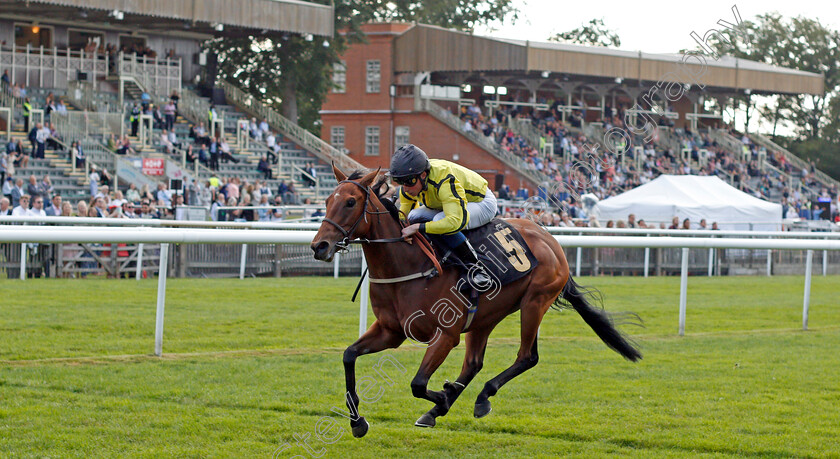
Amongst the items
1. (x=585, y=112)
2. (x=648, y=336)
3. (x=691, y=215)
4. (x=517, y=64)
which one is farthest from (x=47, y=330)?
(x=585, y=112)

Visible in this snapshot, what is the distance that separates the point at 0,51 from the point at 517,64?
16.3m

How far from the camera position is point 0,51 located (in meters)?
24.4

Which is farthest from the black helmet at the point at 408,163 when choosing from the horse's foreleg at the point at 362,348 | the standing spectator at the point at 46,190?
the standing spectator at the point at 46,190

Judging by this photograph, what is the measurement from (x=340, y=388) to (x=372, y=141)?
3085 cm

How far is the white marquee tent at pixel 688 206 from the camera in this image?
23.0 metres

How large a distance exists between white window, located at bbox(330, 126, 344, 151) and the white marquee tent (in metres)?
15.9

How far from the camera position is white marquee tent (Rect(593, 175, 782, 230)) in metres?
23.0

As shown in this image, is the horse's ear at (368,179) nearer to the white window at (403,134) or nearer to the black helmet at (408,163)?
the black helmet at (408,163)

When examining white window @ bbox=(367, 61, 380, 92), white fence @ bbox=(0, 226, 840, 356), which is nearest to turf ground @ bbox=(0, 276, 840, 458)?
white fence @ bbox=(0, 226, 840, 356)

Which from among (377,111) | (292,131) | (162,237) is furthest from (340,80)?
(162,237)

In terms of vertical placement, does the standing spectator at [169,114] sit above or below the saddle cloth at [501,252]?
above

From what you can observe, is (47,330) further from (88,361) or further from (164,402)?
(164,402)

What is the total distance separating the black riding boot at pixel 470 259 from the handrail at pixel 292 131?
22897 mm

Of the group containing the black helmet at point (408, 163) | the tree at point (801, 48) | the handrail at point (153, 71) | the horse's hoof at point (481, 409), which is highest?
the tree at point (801, 48)
